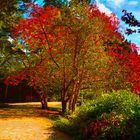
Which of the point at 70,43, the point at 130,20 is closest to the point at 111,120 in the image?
the point at 130,20

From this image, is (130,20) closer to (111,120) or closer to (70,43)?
(111,120)

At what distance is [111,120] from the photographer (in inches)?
490

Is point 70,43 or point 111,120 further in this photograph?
point 70,43

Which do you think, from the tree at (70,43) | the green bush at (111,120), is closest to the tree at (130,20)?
the green bush at (111,120)

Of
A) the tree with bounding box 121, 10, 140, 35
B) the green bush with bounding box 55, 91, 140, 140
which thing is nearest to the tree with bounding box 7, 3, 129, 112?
the green bush with bounding box 55, 91, 140, 140

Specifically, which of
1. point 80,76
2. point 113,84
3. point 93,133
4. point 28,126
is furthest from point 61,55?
point 93,133

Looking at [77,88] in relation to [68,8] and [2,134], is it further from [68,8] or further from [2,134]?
[2,134]

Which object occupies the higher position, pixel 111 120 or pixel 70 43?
pixel 70 43

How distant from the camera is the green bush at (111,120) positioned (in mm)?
11578

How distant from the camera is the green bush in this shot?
11578 millimetres

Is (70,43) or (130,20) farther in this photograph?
(70,43)

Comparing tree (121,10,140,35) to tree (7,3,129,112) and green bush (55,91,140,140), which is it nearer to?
green bush (55,91,140,140)

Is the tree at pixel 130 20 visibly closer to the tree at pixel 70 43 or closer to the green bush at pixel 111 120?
the green bush at pixel 111 120

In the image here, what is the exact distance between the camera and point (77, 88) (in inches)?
912
